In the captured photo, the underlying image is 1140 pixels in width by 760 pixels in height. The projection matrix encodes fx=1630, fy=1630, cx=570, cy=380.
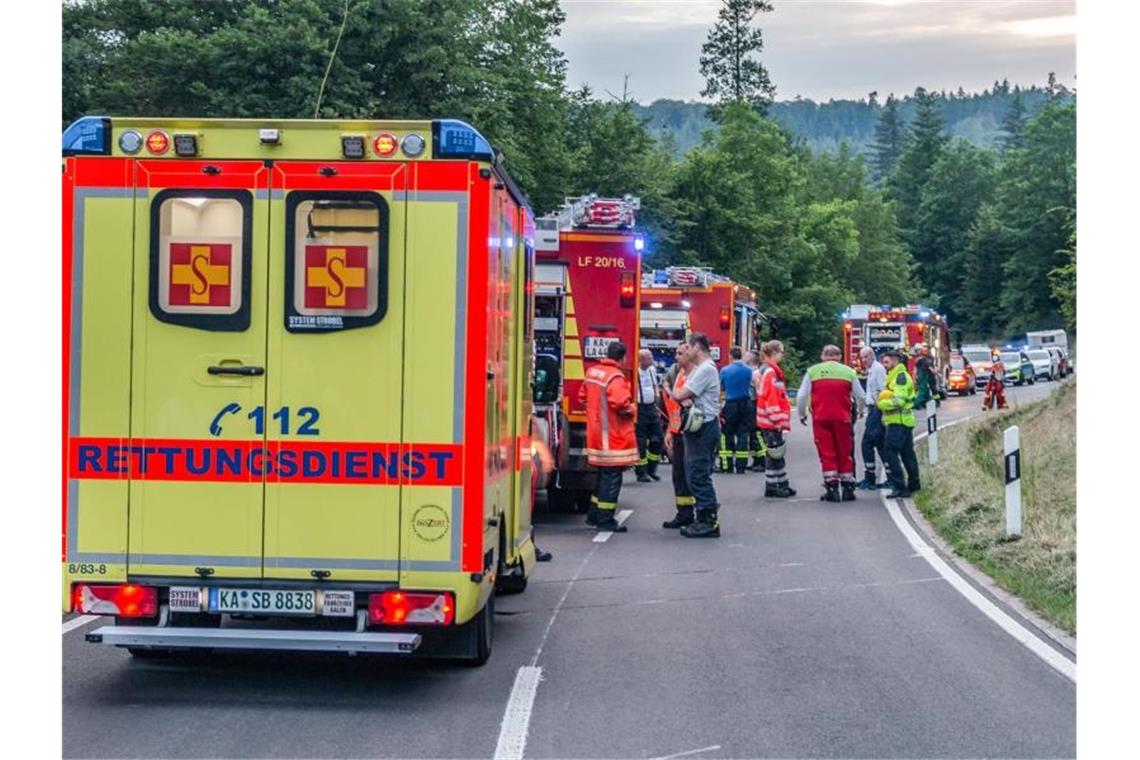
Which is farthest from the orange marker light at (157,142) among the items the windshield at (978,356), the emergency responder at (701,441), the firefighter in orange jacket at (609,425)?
the windshield at (978,356)

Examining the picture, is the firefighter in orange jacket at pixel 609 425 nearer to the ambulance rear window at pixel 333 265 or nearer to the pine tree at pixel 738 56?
the ambulance rear window at pixel 333 265

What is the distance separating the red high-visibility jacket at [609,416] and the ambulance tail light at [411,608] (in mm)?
8164

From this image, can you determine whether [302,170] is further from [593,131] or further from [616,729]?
[593,131]

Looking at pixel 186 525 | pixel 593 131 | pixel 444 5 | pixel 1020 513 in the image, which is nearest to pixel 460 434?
pixel 186 525

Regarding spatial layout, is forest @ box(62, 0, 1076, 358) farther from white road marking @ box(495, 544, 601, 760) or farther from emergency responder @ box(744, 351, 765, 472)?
emergency responder @ box(744, 351, 765, 472)

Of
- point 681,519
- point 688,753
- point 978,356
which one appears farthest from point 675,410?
point 978,356

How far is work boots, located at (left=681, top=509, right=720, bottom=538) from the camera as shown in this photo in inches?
625

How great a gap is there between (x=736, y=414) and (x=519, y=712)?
15.1 meters

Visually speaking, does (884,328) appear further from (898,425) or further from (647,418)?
(898,425)

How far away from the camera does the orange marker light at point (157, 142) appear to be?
26.8ft

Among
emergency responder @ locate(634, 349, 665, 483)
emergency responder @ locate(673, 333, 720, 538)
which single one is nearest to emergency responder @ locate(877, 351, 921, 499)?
emergency responder @ locate(634, 349, 665, 483)

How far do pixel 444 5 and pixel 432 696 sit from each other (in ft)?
103

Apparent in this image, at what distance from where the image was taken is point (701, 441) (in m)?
16.0

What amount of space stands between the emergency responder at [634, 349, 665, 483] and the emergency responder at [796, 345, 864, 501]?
255 cm
